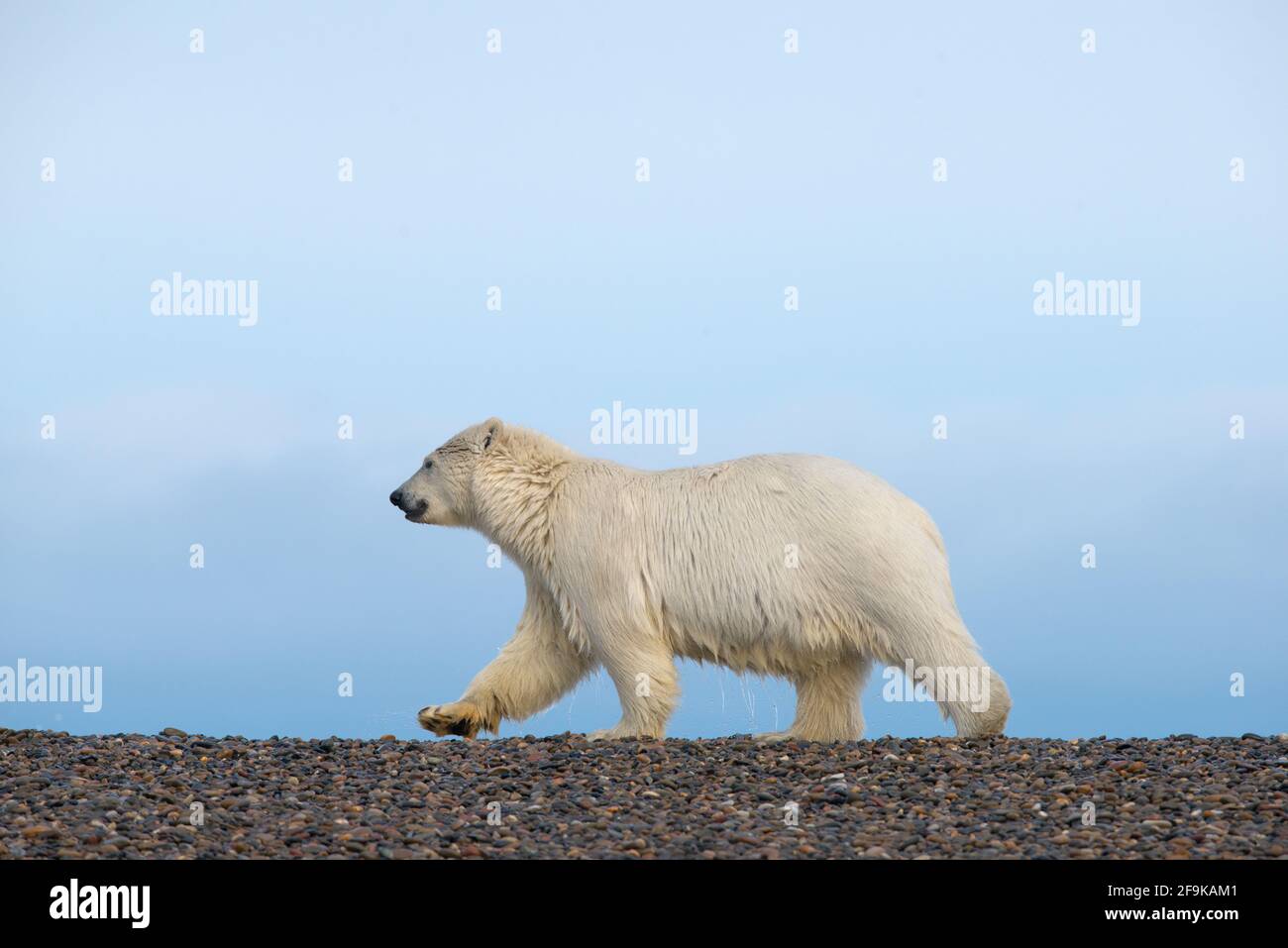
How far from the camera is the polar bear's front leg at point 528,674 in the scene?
12.3 m

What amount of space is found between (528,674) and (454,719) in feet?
2.42

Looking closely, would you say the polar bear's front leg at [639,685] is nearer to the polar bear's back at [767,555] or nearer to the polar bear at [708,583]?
the polar bear at [708,583]

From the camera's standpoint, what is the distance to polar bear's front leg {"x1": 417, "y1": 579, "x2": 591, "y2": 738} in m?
12.3

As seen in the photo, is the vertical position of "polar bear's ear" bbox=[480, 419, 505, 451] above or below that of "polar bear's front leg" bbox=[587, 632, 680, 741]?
above

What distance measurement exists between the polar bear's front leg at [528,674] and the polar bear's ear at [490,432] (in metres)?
1.20

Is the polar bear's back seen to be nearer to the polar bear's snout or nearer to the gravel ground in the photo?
the gravel ground

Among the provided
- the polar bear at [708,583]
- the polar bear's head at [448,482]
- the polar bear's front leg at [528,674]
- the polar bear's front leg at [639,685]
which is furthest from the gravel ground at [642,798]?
the polar bear's head at [448,482]

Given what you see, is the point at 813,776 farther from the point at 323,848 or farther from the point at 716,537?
the point at 323,848

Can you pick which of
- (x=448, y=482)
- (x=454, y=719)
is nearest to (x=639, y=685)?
(x=454, y=719)

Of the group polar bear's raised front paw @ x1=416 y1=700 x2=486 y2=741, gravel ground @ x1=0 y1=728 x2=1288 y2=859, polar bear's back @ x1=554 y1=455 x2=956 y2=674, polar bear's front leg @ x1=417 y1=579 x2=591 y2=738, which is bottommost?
gravel ground @ x1=0 y1=728 x2=1288 y2=859

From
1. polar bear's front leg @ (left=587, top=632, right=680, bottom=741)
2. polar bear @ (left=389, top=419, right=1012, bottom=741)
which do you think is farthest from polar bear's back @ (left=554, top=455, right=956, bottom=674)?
polar bear's front leg @ (left=587, top=632, right=680, bottom=741)

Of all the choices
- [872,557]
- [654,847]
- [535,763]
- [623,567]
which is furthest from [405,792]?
[872,557]

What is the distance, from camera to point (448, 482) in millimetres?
12836

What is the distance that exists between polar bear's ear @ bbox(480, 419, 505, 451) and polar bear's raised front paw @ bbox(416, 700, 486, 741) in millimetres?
2137
